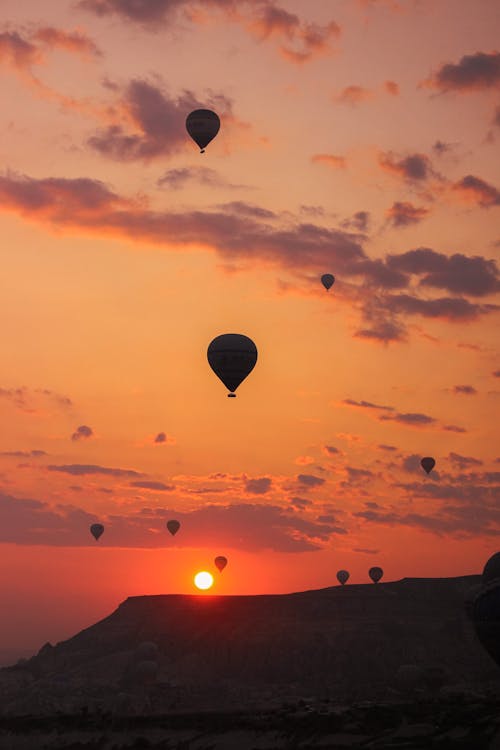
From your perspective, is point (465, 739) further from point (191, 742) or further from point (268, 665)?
point (268, 665)

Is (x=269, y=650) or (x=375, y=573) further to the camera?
(x=375, y=573)

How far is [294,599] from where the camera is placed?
570 feet

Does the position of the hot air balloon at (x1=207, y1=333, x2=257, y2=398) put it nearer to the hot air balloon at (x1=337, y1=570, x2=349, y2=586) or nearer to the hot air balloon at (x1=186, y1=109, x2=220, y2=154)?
the hot air balloon at (x1=186, y1=109, x2=220, y2=154)

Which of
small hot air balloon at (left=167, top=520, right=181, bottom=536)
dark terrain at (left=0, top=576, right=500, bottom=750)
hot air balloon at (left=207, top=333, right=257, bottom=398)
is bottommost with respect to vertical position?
dark terrain at (left=0, top=576, right=500, bottom=750)

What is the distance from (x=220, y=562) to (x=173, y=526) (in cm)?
1366

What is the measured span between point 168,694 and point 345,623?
3603 centimetres

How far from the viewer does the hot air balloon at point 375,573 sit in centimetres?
17612

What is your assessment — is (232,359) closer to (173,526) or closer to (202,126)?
(202,126)

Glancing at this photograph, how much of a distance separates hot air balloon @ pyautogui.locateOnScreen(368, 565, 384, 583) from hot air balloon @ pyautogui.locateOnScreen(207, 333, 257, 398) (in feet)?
280

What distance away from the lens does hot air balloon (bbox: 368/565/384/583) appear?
17612cm

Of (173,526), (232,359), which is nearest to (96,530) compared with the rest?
(173,526)

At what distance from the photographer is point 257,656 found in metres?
160

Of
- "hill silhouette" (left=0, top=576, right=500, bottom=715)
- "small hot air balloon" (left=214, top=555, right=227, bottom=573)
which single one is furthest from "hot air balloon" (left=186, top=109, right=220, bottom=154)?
"small hot air balloon" (left=214, top=555, right=227, bottom=573)

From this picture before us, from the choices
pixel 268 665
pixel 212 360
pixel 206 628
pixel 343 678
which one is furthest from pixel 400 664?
pixel 212 360
